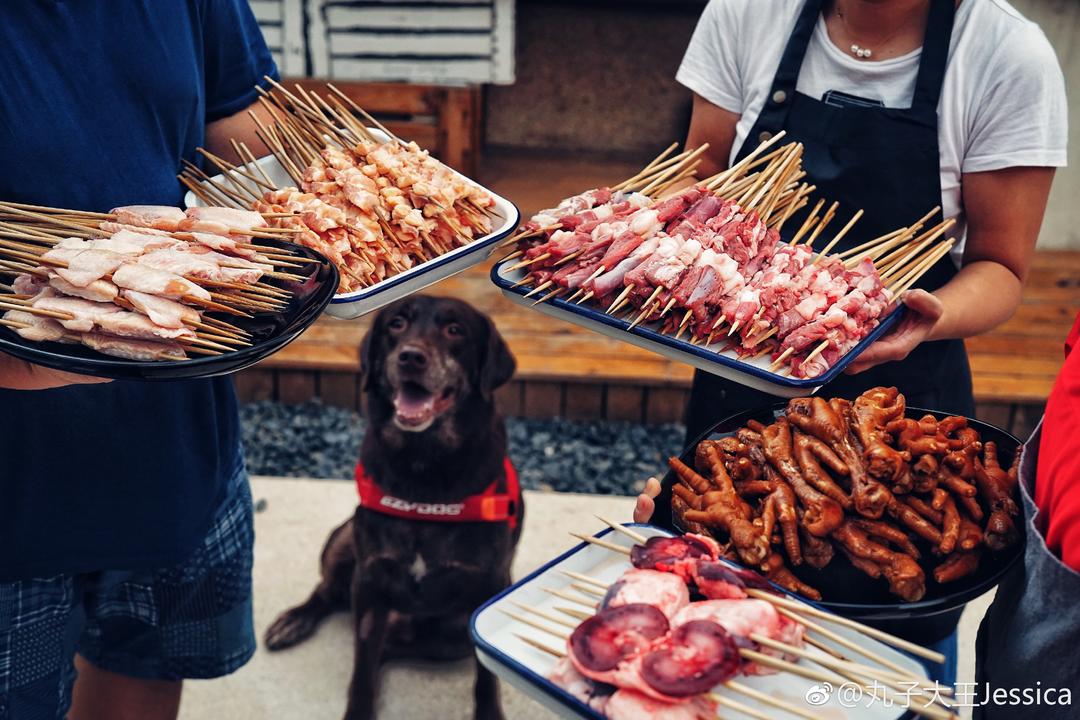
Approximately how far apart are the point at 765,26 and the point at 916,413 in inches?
42.7

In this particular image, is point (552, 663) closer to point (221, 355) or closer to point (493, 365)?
point (221, 355)

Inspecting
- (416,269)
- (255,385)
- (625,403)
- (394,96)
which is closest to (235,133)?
(416,269)

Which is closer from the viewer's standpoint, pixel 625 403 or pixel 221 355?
pixel 221 355

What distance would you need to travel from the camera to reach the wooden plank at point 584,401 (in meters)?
5.56

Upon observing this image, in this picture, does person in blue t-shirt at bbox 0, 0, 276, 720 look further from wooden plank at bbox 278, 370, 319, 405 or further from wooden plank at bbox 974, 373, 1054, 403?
wooden plank at bbox 974, 373, 1054, 403

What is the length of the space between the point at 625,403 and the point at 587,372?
1.04 ft

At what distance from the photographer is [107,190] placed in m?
2.13

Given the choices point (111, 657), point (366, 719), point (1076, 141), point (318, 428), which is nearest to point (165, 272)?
point (111, 657)

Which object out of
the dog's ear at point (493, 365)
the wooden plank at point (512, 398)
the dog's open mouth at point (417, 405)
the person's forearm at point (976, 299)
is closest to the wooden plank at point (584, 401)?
the wooden plank at point (512, 398)

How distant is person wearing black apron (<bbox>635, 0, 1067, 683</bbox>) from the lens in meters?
2.38

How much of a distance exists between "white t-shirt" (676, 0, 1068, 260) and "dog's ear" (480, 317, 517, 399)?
3.95 feet

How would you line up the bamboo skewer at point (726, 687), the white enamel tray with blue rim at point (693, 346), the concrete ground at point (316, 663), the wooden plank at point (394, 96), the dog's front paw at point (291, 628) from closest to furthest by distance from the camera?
the bamboo skewer at point (726, 687)
the white enamel tray with blue rim at point (693, 346)
the concrete ground at point (316, 663)
the dog's front paw at point (291, 628)
the wooden plank at point (394, 96)

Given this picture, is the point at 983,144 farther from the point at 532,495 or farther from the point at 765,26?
the point at 532,495

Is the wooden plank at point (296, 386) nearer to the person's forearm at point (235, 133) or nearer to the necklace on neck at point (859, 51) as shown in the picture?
the person's forearm at point (235, 133)
